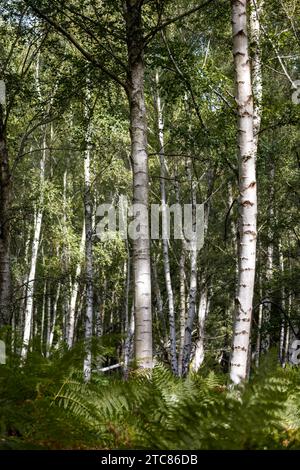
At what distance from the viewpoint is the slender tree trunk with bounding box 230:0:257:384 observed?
4.32m

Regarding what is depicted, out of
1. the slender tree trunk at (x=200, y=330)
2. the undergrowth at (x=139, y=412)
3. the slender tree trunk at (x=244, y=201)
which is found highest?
the slender tree trunk at (x=244, y=201)

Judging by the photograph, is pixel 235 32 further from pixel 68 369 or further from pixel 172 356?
pixel 172 356

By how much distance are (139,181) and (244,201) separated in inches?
67.0

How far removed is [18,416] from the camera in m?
2.20

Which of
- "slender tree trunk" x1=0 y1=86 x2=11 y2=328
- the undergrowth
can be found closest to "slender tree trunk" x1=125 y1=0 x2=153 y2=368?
the undergrowth

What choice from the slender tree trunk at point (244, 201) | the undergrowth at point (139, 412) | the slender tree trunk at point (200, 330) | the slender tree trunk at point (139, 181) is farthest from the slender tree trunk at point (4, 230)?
the slender tree trunk at point (200, 330)

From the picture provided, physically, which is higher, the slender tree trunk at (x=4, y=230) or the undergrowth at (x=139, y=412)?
the slender tree trunk at (x=4, y=230)

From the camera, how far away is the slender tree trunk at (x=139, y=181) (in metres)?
5.50

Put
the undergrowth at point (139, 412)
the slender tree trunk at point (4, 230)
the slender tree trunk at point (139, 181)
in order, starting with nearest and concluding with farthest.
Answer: the undergrowth at point (139, 412), the slender tree trunk at point (139, 181), the slender tree trunk at point (4, 230)

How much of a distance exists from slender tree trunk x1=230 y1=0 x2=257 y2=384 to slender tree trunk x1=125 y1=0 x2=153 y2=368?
1.23 meters

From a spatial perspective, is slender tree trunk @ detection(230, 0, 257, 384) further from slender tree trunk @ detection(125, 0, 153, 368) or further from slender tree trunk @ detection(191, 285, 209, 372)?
slender tree trunk @ detection(191, 285, 209, 372)

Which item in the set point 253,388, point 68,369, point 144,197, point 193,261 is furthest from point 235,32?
point 193,261

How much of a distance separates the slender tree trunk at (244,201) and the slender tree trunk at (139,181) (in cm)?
123

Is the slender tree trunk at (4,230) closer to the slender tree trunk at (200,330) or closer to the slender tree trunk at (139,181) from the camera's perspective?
the slender tree trunk at (139,181)
